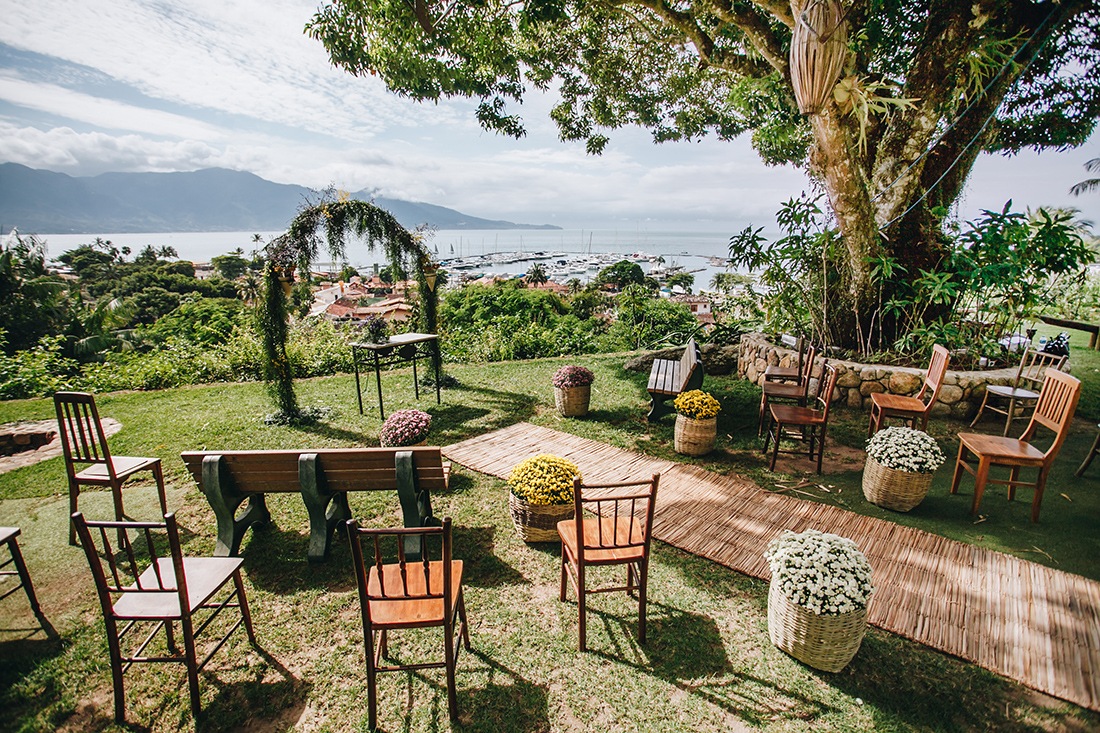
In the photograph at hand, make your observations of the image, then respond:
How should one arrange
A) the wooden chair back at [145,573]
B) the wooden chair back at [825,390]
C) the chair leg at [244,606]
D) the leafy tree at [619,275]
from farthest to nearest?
1. the leafy tree at [619,275]
2. the wooden chair back at [825,390]
3. the chair leg at [244,606]
4. the wooden chair back at [145,573]

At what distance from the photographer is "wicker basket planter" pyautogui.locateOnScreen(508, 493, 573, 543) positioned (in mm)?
3529

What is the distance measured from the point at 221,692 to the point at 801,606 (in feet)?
9.73

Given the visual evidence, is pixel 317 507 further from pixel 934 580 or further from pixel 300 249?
pixel 934 580

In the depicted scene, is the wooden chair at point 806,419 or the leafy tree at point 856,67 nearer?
the wooden chair at point 806,419

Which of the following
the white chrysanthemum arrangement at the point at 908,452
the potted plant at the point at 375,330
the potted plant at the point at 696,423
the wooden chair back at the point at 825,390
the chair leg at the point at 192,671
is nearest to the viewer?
the chair leg at the point at 192,671

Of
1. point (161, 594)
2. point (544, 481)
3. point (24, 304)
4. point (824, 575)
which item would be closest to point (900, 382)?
point (824, 575)

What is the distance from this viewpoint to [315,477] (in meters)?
3.22

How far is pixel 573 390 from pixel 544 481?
3.11 m

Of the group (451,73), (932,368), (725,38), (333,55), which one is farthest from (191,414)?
(725,38)

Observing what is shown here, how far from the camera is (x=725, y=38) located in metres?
8.79

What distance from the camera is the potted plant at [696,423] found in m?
5.18

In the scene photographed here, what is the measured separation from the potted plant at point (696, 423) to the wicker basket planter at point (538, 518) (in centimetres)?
212

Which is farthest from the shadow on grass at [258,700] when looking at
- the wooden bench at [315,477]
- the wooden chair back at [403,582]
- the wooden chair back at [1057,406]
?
the wooden chair back at [1057,406]

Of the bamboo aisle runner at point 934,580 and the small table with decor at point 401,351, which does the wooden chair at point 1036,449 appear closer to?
the bamboo aisle runner at point 934,580
